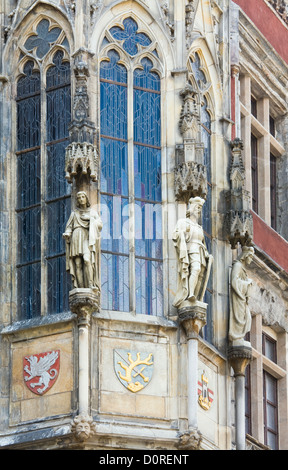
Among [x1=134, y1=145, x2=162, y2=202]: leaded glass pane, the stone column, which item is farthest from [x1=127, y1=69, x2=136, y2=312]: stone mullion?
the stone column

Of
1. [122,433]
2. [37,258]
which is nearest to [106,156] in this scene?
[37,258]

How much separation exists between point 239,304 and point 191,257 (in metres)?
1.71

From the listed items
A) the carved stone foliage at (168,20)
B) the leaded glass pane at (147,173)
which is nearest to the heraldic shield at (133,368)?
the leaded glass pane at (147,173)

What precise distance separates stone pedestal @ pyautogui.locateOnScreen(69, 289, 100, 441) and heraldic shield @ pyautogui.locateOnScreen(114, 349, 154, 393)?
60 centimetres

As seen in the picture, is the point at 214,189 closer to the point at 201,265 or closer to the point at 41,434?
the point at 201,265

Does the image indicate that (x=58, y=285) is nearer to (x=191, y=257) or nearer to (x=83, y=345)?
(x=83, y=345)

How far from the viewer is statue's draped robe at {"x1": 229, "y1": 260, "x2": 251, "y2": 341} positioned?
34500mm

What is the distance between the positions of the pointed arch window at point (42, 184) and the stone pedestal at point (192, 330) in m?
1.88

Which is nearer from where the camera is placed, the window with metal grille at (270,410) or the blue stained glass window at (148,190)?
the blue stained glass window at (148,190)

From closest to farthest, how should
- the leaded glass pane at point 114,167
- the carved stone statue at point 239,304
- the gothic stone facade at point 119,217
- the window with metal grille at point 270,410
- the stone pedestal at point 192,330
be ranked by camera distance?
1. the gothic stone facade at point 119,217
2. the stone pedestal at point 192,330
3. the leaded glass pane at point 114,167
4. the carved stone statue at point 239,304
5. the window with metal grille at point 270,410

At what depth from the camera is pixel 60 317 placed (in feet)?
108

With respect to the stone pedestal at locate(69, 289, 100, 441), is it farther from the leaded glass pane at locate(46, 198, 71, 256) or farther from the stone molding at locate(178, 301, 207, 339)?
the stone molding at locate(178, 301, 207, 339)

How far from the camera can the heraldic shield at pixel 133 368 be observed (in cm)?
3259

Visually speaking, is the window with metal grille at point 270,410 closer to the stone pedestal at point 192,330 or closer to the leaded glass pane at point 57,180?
the stone pedestal at point 192,330
